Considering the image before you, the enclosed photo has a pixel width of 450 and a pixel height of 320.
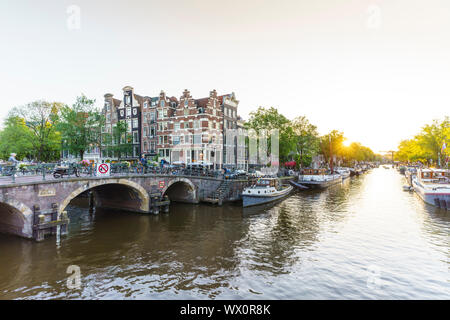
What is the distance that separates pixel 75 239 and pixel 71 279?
22.8ft

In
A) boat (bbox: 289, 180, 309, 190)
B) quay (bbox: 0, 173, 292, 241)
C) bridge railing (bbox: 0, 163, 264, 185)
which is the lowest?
boat (bbox: 289, 180, 309, 190)

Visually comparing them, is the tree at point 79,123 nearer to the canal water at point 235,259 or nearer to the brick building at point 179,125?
the brick building at point 179,125

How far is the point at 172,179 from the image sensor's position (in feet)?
99.6

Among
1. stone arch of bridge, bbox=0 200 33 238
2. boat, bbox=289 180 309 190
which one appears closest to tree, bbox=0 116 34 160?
stone arch of bridge, bbox=0 200 33 238

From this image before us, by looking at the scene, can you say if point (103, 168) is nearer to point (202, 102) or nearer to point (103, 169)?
point (103, 169)

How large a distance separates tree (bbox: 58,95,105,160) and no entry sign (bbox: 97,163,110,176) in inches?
863

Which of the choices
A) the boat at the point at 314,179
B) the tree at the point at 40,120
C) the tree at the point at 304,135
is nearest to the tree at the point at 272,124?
the boat at the point at 314,179

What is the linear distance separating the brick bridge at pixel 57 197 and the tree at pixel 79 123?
13911mm

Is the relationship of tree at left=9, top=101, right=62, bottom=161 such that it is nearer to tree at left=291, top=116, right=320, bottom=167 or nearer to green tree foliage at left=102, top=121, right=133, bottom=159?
green tree foliage at left=102, top=121, right=133, bottom=159

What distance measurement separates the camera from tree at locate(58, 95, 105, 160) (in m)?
39.7

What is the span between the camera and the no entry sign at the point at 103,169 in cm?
2240

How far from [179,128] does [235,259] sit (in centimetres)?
3766

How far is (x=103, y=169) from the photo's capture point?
22.6m
